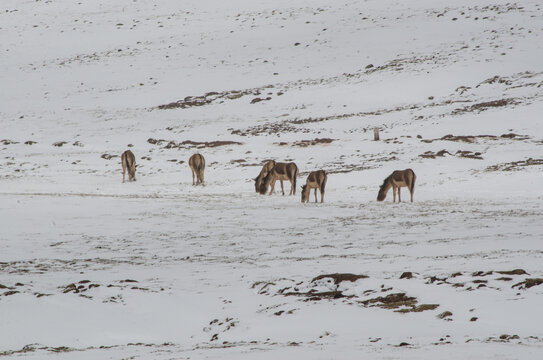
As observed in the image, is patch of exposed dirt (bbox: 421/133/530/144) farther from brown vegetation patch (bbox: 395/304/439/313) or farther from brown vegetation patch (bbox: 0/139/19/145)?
brown vegetation patch (bbox: 0/139/19/145)

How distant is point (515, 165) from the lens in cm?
2361

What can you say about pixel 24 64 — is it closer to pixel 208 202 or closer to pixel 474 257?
pixel 208 202

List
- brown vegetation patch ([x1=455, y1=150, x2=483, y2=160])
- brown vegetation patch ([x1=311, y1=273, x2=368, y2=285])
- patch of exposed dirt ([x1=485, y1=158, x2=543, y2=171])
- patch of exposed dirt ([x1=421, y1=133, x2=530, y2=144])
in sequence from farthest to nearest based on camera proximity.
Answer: patch of exposed dirt ([x1=421, y1=133, x2=530, y2=144]), brown vegetation patch ([x1=455, y1=150, x2=483, y2=160]), patch of exposed dirt ([x1=485, y1=158, x2=543, y2=171]), brown vegetation patch ([x1=311, y1=273, x2=368, y2=285])

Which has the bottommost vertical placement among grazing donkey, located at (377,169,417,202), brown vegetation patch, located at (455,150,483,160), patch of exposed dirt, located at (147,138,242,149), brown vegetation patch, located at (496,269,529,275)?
brown vegetation patch, located at (496,269,529,275)

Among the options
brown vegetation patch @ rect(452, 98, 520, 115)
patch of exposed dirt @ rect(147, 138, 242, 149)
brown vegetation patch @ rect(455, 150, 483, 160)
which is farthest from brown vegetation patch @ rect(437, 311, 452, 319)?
brown vegetation patch @ rect(452, 98, 520, 115)

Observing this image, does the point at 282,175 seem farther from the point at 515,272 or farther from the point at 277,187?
the point at 515,272

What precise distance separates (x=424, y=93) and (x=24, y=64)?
39.7m

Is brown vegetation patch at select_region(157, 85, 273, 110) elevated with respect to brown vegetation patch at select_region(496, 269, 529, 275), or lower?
elevated

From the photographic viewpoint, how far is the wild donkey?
73.2ft

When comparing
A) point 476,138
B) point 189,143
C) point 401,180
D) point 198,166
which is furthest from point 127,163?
point 476,138

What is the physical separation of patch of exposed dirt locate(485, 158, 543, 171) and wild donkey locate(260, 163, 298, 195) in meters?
7.86

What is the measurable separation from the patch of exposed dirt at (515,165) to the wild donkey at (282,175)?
310 inches

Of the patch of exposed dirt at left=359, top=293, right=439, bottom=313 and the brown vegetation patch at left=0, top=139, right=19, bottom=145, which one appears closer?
the patch of exposed dirt at left=359, top=293, right=439, bottom=313

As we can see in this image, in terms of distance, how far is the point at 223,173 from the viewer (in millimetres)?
27797
